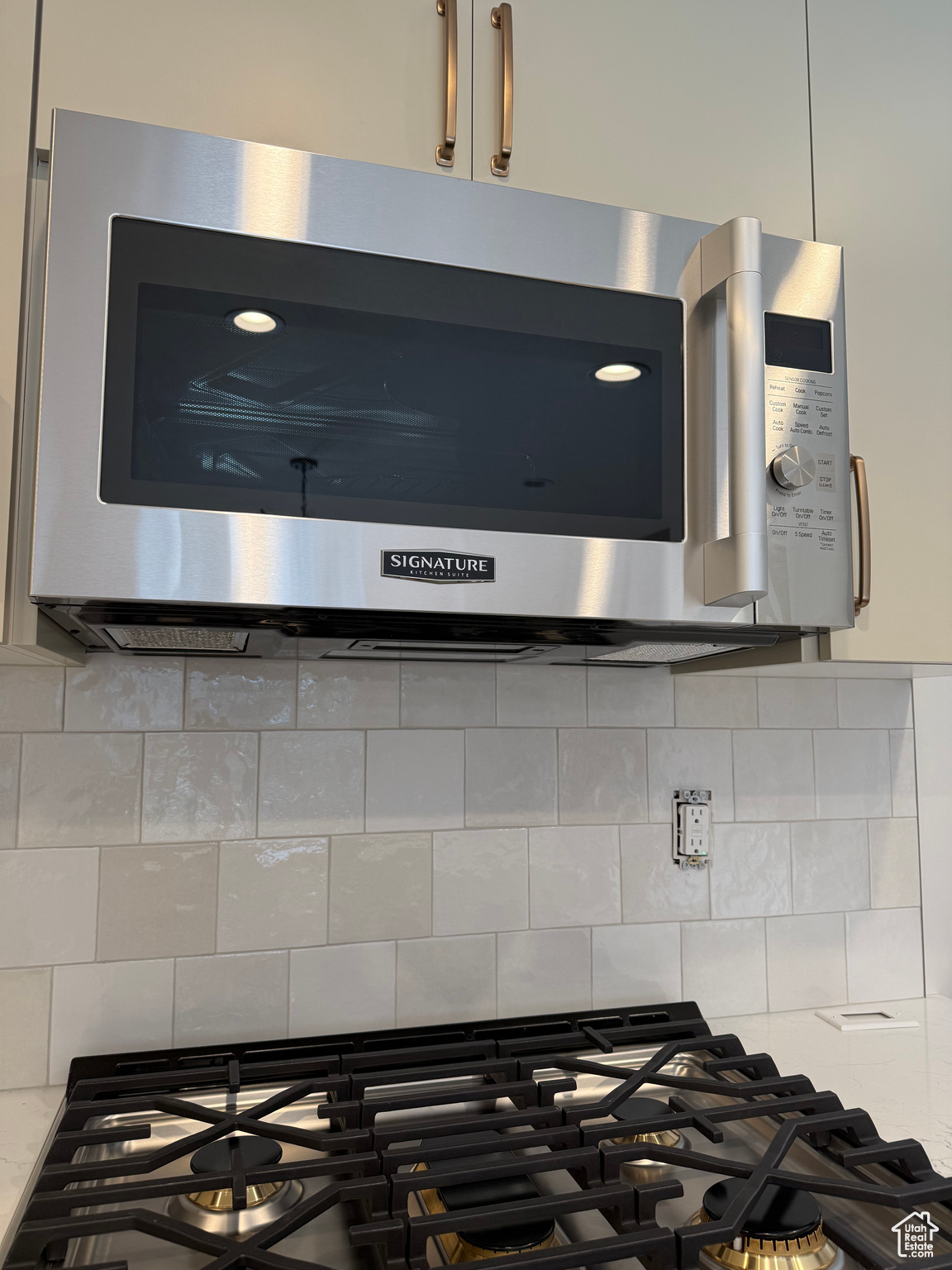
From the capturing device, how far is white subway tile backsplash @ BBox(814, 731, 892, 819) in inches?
53.1

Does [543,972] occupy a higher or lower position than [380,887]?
lower

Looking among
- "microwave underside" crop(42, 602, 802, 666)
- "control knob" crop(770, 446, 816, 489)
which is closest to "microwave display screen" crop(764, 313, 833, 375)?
"control knob" crop(770, 446, 816, 489)

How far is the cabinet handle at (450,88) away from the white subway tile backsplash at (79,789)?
0.75 metres

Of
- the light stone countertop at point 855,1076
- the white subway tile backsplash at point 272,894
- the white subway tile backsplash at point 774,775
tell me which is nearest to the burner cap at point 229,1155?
the light stone countertop at point 855,1076

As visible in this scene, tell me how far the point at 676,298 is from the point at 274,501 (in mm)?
456

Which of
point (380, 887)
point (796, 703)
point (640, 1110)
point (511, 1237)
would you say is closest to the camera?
point (511, 1237)

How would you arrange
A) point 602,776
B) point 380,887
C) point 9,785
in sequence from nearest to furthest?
point 9,785
point 380,887
point 602,776

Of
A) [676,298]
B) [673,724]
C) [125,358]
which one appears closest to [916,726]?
[673,724]

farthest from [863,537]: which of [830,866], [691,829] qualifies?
[830,866]

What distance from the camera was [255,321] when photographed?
29.5 inches

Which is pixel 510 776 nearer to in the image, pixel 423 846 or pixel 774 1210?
pixel 423 846

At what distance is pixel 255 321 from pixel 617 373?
347 mm

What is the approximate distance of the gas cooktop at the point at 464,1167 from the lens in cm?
68

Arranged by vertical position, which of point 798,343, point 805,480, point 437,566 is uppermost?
point 798,343
